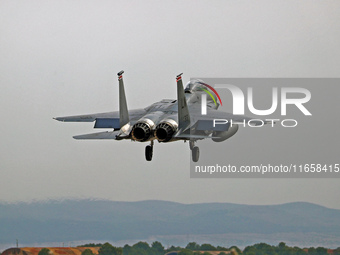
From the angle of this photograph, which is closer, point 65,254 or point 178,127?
point 178,127

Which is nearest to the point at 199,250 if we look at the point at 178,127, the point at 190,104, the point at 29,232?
the point at 29,232

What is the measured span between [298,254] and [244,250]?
281 inches

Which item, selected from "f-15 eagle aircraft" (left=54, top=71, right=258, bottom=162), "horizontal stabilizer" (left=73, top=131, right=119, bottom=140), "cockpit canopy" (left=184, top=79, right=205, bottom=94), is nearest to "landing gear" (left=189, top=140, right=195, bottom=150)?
"f-15 eagle aircraft" (left=54, top=71, right=258, bottom=162)

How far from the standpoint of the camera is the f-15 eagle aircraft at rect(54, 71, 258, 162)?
38469 mm

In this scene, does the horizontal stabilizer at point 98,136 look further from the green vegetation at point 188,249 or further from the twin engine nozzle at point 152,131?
the green vegetation at point 188,249

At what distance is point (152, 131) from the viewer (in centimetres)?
3866

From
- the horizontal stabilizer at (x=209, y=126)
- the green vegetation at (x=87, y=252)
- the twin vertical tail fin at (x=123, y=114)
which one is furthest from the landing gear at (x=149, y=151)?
the green vegetation at (x=87, y=252)

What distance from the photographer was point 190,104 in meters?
44.1

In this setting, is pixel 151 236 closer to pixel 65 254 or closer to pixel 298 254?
pixel 65 254

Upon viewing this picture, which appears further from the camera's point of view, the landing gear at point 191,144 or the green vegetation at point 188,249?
the green vegetation at point 188,249

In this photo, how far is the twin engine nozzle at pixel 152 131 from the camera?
3825 centimetres

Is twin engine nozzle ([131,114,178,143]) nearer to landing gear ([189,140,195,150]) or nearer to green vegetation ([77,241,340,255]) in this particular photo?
landing gear ([189,140,195,150])

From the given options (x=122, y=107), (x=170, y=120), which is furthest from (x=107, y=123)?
(x=170, y=120)

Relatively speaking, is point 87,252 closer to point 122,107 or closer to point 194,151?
point 194,151
